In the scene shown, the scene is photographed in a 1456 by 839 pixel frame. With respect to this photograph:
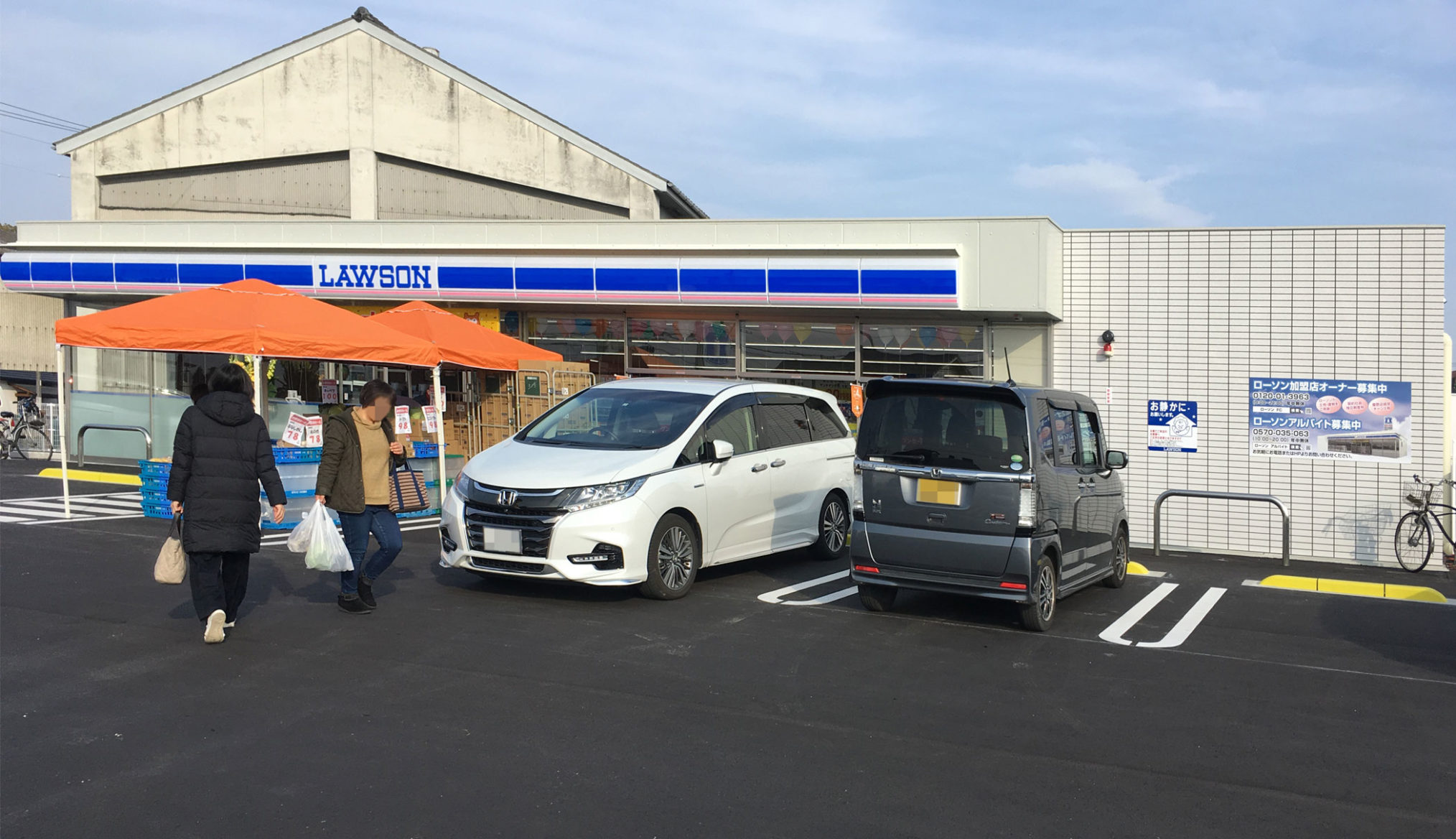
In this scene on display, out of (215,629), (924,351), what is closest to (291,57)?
(924,351)

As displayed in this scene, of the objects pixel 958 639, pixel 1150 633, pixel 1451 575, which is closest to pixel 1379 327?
pixel 1451 575

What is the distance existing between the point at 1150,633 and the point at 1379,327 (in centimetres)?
839

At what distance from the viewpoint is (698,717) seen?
233 inches

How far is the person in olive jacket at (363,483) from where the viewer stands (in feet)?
26.0

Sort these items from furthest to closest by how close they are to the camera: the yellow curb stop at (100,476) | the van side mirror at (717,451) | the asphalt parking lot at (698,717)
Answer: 1. the yellow curb stop at (100,476)
2. the van side mirror at (717,451)
3. the asphalt parking lot at (698,717)

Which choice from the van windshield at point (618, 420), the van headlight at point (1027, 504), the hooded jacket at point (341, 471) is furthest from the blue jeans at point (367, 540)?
the van headlight at point (1027, 504)

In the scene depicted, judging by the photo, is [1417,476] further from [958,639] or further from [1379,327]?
[958,639]

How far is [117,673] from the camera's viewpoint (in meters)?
6.48

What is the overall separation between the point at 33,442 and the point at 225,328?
13851mm

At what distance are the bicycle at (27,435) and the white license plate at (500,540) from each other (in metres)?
17.3

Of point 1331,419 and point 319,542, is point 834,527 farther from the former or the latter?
point 1331,419

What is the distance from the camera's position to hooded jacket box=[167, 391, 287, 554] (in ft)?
23.3

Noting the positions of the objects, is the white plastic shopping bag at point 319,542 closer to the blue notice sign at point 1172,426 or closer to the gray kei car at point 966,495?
the gray kei car at point 966,495

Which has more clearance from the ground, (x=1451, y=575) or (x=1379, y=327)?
(x=1379, y=327)
